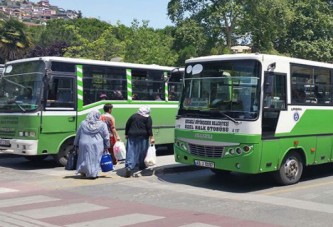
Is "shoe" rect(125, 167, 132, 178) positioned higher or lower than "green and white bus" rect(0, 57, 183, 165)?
lower

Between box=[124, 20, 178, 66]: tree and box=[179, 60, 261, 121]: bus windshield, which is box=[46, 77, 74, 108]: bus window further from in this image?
box=[124, 20, 178, 66]: tree

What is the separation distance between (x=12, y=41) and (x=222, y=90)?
132 ft

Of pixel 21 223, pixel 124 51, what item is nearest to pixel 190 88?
pixel 21 223

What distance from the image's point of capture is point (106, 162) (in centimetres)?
1192

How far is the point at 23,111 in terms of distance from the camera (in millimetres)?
12797

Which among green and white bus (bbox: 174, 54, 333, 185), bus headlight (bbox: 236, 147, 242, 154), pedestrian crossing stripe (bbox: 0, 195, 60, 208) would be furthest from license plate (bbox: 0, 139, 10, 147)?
bus headlight (bbox: 236, 147, 242, 154)

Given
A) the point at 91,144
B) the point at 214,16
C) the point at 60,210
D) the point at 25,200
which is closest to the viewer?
the point at 60,210

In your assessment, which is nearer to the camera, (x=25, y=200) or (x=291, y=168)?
(x=25, y=200)

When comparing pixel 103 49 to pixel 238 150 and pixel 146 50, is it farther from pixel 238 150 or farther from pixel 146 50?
pixel 238 150

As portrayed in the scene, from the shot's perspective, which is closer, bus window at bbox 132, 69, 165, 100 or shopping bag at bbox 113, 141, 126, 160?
shopping bag at bbox 113, 141, 126, 160

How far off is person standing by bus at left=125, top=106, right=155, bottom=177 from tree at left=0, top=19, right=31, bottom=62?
37.6 m

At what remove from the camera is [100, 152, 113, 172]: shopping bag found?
11.9m

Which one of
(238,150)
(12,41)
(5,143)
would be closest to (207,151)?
(238,150)

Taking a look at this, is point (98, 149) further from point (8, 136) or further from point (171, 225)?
point (171, 225)
